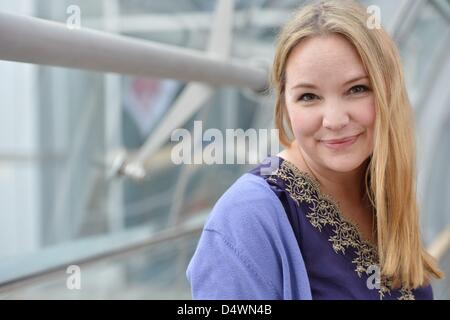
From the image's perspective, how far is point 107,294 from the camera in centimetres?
323

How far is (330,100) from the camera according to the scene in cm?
75

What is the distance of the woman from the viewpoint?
69cm

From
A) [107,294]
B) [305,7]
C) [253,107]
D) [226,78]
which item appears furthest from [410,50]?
[305,7]

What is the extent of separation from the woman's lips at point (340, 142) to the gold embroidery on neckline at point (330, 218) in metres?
0.06

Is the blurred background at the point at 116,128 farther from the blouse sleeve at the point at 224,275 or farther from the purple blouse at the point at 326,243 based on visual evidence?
the blouse sleeve at the point at 224,275

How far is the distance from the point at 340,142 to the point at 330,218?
10 centimetres

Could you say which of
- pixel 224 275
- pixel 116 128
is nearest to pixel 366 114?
pixel 224 275

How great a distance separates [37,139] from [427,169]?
191cm

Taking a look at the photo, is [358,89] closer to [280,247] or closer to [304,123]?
[304,123]

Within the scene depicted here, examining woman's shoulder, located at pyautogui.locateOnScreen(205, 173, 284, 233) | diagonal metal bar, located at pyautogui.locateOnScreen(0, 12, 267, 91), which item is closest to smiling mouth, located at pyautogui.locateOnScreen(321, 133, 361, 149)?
woman's shoulder, located at pyautogui.locateOnScreen(205, 173, 284, 233)

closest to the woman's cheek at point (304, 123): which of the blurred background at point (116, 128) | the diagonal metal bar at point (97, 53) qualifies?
the diagonal metal bar at point (97, 53)

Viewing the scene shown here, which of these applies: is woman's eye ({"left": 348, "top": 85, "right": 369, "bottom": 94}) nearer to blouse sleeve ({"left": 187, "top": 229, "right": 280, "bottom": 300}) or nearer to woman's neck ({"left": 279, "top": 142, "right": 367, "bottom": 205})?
woman's neck ({"left": 279, "top": 142, "right": 367, "bottom": 205})

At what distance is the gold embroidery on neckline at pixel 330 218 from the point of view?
0.79m

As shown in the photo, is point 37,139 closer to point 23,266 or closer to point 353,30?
point 23,266
